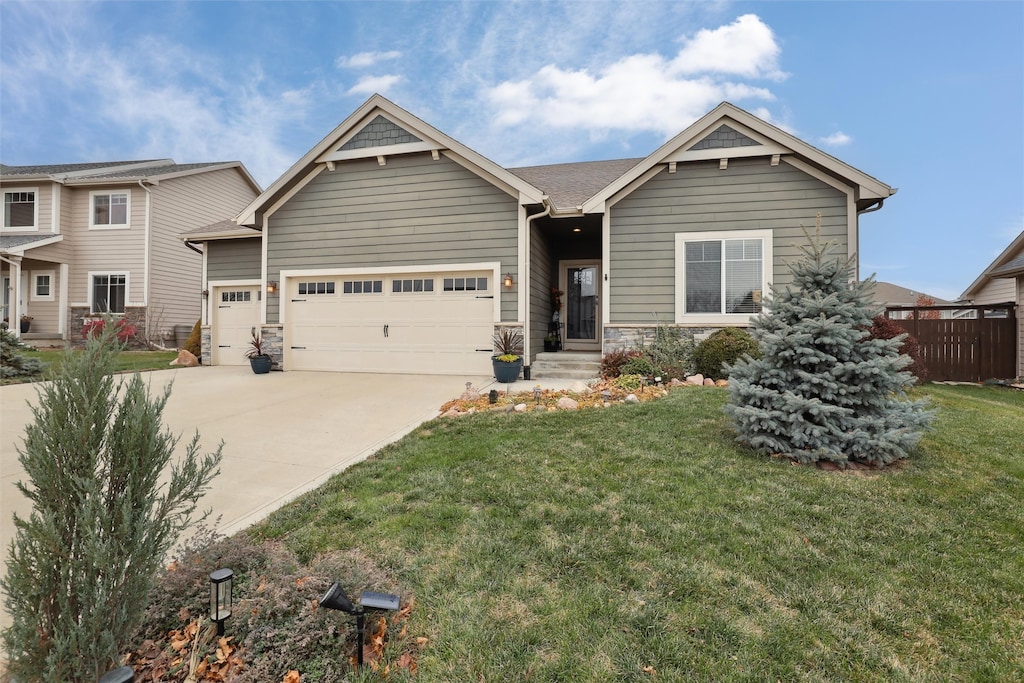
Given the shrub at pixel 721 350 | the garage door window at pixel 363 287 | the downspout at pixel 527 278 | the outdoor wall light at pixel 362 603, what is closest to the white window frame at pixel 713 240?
the shrub at pixel 721 350

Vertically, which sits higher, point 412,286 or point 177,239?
point 177,239

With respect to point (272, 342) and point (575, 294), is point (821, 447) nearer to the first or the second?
point (575, 294)

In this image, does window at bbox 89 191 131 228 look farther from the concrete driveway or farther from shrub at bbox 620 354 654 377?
shrub at bbox 620 354 654 377

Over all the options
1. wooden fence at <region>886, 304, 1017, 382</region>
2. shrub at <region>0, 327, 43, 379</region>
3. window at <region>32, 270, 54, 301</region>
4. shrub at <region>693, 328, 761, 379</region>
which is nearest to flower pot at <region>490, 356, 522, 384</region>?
shrub at <region>693, 328, 761, 379</region>

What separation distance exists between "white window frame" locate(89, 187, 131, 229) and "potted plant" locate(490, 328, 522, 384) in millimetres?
15216

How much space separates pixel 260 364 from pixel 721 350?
382 inches

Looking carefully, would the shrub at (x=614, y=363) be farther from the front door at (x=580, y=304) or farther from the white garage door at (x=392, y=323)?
the front door at (x=580, y=304)

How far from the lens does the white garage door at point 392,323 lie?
9.32 meters

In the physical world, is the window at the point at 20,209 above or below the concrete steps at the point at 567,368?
above

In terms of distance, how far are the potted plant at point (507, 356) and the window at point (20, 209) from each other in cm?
1810

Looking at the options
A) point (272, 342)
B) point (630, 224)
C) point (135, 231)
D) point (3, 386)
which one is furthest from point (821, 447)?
point (135, 231)

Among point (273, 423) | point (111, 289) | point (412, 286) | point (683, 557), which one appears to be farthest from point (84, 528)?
point (111, 289)

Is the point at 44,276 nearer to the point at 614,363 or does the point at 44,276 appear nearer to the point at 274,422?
the point at 274,422

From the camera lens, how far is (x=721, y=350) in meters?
7.51
